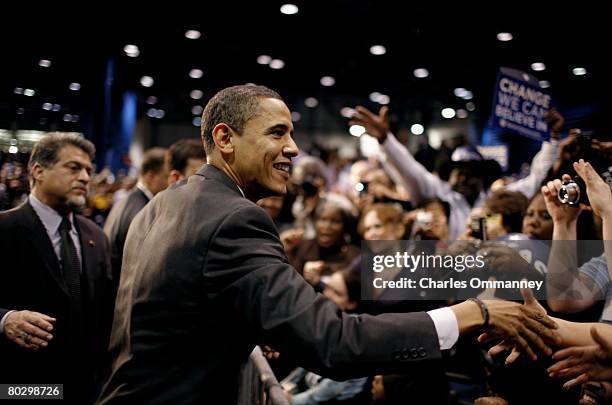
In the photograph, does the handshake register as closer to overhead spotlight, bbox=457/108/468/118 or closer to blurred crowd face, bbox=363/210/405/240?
blurred crowd face, bbox=363/210/405/240

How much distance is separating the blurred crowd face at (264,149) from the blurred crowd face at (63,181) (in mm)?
1422

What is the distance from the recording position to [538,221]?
8.61 ft

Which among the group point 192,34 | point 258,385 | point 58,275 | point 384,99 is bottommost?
point 258,385

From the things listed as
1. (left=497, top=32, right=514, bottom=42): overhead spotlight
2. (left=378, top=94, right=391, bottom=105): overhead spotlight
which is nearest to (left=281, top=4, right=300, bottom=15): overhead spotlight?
(left=497, top=32, right=514, bottom=42): overhead spotlight

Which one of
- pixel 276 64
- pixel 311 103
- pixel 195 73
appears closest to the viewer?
pixel 276 64

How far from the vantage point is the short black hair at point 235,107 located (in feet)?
6.15

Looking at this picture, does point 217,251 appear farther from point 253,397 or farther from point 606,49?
point 606,49

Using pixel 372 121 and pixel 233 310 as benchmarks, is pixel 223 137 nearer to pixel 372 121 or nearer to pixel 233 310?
pixel 233 310

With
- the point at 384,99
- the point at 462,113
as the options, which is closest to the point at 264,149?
the point at 462,113

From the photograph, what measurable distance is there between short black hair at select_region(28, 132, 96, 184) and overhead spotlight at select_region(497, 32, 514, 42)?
4841mm

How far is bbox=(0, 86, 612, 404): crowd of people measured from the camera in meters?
1.54

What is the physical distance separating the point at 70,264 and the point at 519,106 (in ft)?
8.65

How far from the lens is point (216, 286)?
1.57m

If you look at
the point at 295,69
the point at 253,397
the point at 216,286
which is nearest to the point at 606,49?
the point at 253,397
